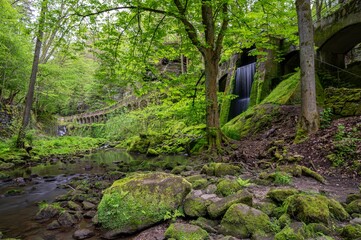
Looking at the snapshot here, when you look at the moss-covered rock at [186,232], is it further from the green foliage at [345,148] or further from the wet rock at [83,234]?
the green foliage at [345,148]

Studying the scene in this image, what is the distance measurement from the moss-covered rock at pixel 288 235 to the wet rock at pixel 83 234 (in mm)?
2516

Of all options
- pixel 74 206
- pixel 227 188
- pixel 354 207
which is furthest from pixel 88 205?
pixel 354 207

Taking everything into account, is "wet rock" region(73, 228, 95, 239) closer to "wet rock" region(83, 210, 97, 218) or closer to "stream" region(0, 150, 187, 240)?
"stream" region(0, 150, 187, 240)

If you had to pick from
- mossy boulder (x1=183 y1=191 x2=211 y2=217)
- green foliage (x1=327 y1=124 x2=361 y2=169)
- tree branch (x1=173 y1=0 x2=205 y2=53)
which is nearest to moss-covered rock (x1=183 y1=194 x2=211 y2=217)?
mossy boulder (x1=183 y1=191 x2=211 y2=217)

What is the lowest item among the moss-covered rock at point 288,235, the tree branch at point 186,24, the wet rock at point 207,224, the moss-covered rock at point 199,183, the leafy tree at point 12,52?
the wet rock at point 207,224

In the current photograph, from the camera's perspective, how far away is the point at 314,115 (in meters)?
6.86

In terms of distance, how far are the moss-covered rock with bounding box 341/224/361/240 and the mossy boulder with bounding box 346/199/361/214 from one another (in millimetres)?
591

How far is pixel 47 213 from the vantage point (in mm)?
4418

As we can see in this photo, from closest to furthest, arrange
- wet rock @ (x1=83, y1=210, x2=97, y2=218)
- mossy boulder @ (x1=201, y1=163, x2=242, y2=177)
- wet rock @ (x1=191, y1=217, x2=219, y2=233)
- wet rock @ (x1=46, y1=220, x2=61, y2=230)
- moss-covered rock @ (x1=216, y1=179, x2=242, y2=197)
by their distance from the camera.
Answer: wet rock @ (x1=191, y1=217, x2=219, y2=233) → wet rock @ (x1=46, y1=220, x2=61, y2=230) → moss-covered rock @ (x1=216, y1=179, x2=242, y2=197) → wet rock @ (x1=83, y1=210, x2=97, y2=218) → mossy boulder @ (x1=201, y1=163, x2=242, y2=177)

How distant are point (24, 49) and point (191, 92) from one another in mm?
13500

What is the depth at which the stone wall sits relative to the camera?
7047mm

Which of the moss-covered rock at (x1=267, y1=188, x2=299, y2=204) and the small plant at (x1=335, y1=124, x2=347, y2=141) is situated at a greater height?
the small plant at (x1=335, y1=124, x2=347, y2=141)

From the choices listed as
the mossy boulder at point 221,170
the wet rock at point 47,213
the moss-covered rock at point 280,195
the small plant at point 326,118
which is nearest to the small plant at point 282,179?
the moss-covered rock at point 280,195

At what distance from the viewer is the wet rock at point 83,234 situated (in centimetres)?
353
